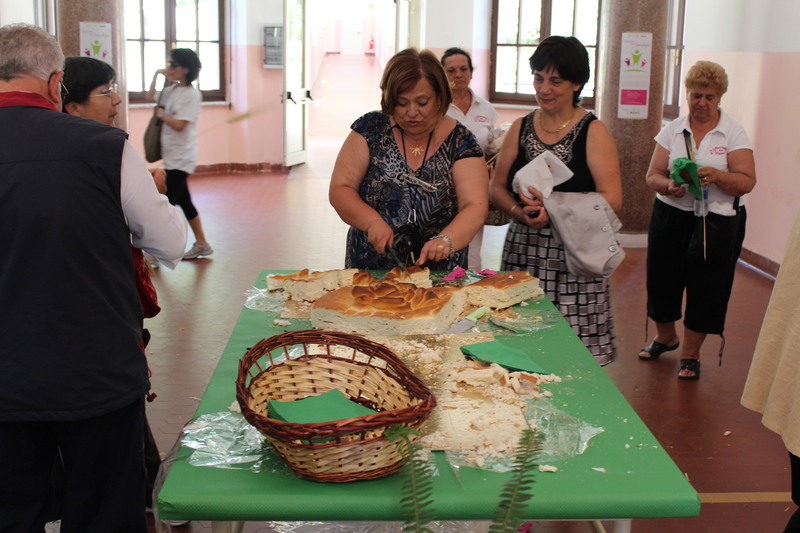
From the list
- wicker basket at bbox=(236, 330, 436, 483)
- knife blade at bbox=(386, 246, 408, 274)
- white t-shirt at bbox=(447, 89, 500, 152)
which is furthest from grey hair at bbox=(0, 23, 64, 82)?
white t-shirt at bbox=(447, 89, 500, 152)

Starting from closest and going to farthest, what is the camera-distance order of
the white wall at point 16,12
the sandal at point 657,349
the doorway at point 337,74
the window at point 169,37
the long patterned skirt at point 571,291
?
the long patterned skirt at point 571,291 < the sandal at point 657,349 < the white wall at point 16,12 < the window at point 169,37 < the doorway at point 337,74

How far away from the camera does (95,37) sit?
286 inches

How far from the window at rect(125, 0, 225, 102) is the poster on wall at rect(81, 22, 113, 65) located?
11.3ft

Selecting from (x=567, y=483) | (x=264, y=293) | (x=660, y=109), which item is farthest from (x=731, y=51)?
(x=567, y=483)

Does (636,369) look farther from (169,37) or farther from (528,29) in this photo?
(169,37)

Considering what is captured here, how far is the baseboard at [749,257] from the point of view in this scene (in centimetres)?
661

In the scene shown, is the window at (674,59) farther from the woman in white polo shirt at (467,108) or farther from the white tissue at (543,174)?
the white tissue at (543,174)

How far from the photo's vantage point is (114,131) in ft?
5.96

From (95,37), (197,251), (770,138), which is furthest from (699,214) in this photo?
(95,37)

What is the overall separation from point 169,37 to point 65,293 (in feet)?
33.2

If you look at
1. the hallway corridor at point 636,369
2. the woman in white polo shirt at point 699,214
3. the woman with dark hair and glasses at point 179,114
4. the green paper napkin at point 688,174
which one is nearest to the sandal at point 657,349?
the hallway corridor at point 636,369

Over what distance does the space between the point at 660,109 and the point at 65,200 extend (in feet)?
22.0

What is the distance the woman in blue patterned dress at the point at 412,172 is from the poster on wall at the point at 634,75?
4764mm

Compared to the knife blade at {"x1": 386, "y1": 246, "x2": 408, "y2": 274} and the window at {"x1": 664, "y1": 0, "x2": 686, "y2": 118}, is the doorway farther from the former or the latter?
the knife blade at {"x1": 386, "y1": 246, "x2": 408, "y2": 274}
